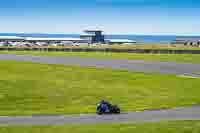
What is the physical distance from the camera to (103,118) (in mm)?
28938

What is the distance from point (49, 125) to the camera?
26.1 m

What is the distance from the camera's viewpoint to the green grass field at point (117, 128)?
24.3m

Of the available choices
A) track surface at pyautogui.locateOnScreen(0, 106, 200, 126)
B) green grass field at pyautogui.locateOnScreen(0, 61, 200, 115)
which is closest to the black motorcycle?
track surface at pyautogui.locateOnScreen(0, 106, 200, 126)

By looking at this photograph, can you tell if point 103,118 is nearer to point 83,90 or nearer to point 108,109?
point 108,109

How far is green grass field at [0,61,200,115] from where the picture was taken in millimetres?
35656

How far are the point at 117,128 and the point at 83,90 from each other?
708 inches

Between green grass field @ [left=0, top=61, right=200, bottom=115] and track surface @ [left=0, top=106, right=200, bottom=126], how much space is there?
97.7 inches

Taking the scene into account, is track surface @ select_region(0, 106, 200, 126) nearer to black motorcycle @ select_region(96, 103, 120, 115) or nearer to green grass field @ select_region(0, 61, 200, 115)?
black motorcycle @ select_region(96, 103, 120, 115)

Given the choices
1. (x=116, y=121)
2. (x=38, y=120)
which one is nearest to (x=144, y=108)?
(x=116, y=121)

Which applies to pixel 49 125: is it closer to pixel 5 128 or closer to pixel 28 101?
pixel 5 128

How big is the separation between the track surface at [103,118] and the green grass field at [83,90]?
8.14 feet

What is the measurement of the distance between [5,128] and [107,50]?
8646 cm

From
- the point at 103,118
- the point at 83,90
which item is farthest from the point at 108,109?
the point at 83,90

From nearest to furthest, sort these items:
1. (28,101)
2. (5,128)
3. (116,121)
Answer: (5,128) < (116,121) < (28,101)
